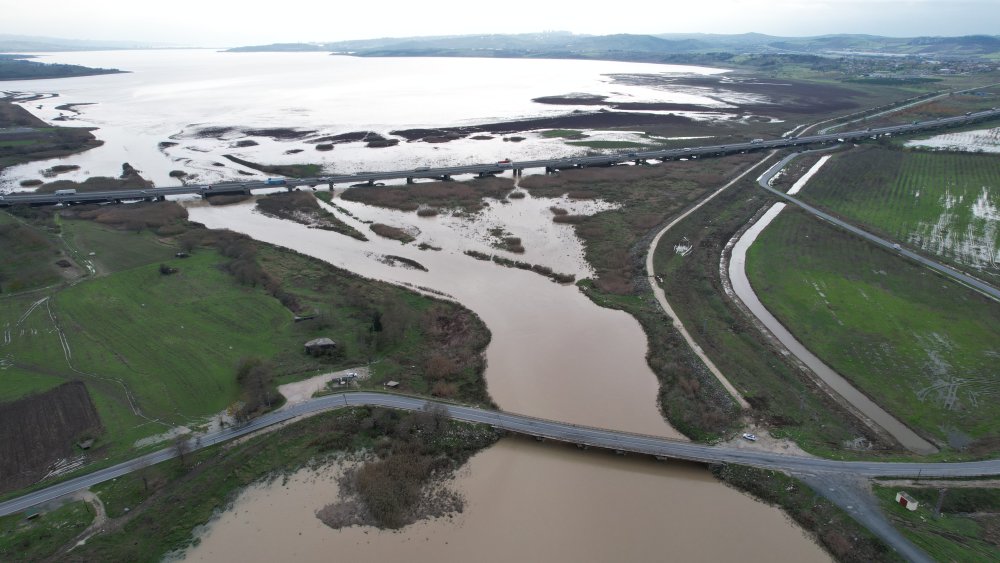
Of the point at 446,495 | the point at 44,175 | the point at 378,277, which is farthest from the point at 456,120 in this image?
the point at 446,495

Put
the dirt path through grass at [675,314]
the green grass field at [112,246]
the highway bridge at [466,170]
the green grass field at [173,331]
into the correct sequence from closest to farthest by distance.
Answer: the green grass field at [173,331] < the dirt path through grass at [675,314] < the green grass field at [112,246] < the highway bridge at [466,170]

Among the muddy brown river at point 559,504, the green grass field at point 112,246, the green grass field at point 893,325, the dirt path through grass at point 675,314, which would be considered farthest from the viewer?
the green grass field at point 112,246

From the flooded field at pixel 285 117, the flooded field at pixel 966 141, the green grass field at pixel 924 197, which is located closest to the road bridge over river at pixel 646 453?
the green grass field at pixel 924 197

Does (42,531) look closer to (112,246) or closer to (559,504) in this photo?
(559,504)

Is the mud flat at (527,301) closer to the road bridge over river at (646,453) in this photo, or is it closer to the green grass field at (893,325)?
the road bridge over river at (646,453)

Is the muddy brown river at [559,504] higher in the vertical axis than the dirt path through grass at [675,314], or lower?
lower

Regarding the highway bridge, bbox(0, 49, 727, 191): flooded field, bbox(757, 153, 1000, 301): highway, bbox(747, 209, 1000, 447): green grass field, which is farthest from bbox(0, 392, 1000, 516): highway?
bbox(0, 49, 727, 191): flooded field

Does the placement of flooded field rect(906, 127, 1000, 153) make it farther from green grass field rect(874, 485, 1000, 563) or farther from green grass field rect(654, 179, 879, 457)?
green grass field rect(874, 485, 1000, 563)
